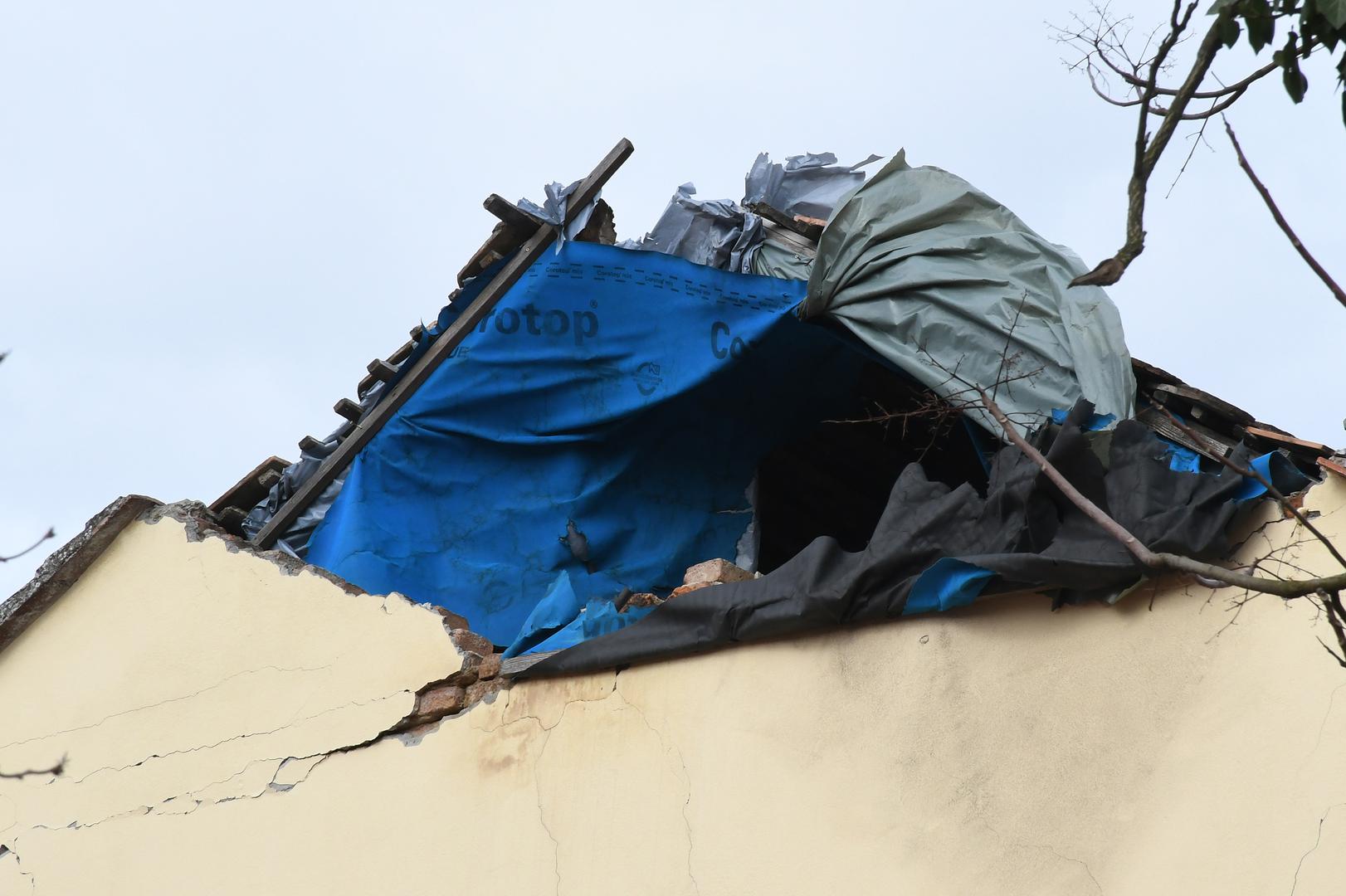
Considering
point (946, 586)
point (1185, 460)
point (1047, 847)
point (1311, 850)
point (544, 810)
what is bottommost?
point (544, 810)

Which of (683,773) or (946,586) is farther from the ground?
(946,586)

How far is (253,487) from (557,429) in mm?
1423

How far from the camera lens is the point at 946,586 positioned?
3.96 metres

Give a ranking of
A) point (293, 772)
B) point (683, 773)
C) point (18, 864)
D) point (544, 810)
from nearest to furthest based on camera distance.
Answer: point (683, 773), point (544, 810), point (293, 772), point (18, 864)

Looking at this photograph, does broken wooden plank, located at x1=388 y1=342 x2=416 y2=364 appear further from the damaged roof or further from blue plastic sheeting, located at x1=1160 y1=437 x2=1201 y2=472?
blue plastic sheeting, located at x1=1160 y1=437 x2=1201 y2=472

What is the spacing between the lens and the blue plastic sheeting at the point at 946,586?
12.7 feet

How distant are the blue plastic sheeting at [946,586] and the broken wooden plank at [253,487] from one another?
3326mm

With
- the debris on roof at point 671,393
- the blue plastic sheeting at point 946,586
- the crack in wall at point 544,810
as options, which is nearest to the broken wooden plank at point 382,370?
the debris on roof at point 671,393

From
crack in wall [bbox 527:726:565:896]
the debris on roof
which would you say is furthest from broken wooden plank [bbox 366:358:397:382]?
crack in wall [bbox 527:726:565:896]

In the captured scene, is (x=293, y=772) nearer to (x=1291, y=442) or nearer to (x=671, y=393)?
(x=671, y=393)

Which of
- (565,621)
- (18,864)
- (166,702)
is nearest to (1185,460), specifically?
(565,621)

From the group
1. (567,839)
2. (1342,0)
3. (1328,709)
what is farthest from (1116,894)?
(1342,0)

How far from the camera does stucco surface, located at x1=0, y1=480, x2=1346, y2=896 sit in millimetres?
3434

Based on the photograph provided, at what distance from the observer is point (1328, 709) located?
330 cm
